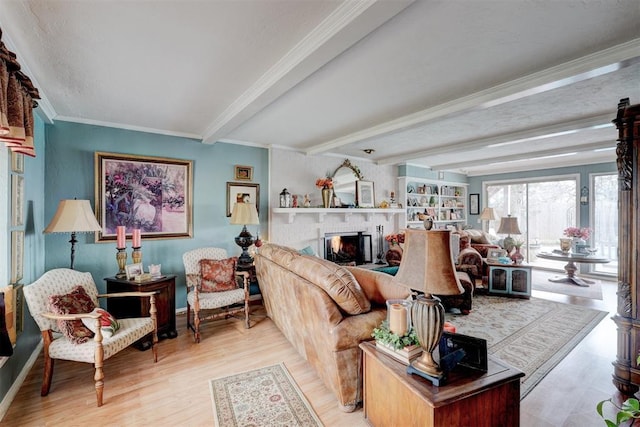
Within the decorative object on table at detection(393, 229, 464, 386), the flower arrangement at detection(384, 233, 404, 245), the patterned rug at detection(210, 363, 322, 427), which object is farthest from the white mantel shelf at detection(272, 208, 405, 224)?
the decorative object on table at detection(393, 229, 464, 386)

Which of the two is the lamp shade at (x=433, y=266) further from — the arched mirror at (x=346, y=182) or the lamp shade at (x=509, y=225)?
the lamp shade at (x=509, y=225)

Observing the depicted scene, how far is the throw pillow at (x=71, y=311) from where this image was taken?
87.7 inches

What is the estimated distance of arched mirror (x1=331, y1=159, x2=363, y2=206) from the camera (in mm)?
5598

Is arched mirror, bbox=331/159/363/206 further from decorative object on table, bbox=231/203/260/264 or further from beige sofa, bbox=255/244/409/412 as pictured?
beige sofa, bbox=255/244/409/412

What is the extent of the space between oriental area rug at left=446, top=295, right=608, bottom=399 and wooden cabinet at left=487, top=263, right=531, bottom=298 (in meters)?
0.15

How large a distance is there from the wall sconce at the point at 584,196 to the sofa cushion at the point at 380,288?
21.8 feet

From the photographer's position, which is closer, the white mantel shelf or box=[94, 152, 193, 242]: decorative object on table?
box=[94, 152, 193, 242]: decorative object on table

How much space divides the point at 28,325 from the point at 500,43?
4664mm

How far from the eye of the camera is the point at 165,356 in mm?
2818

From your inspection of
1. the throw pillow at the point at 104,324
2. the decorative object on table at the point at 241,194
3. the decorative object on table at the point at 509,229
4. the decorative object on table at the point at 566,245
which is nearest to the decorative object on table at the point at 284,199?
the decorative object on table at the point at 241,194

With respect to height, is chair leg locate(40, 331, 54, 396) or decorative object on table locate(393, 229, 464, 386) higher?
decorative object on table locate(393, 229, 464, 386)

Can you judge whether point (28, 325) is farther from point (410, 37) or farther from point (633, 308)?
point (633, 308)

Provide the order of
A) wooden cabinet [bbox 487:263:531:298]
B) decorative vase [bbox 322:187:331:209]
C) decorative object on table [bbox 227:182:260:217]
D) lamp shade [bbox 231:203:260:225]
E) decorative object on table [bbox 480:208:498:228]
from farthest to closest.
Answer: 1. decorative object on table [bbox 480:208:498:228]
2. decorative vase [bbox 322:187:331:209]
3. wooden cabinet [bbox 487:263:531:298]
4. decorative object on table [bbox 227:182:260:217]
5. lamp shade [bbox 231:203:260:225]

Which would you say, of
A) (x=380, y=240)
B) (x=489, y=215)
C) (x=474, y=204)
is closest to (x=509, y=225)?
(x=489, y=215)
